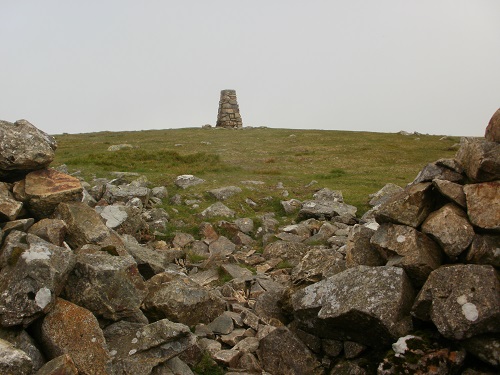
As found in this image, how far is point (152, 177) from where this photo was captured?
1147 inches

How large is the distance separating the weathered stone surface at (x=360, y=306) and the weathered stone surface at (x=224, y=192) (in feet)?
46.2

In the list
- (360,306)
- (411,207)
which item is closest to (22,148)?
(360,306)

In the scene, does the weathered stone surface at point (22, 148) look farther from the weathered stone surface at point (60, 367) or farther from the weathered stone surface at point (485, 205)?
the weathered stone surface at point (485, 205)

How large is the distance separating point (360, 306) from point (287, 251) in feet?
27.3

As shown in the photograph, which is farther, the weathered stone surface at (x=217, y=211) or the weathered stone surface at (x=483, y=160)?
the weathered stone surface at (x=217, y=211)

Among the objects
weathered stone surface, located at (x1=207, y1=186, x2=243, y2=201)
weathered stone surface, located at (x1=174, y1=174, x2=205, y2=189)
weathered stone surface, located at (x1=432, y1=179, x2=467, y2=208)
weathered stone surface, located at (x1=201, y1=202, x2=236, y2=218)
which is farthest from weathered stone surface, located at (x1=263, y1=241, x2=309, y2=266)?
weathered stone surface, located at (x1=174, y1=174, x2=205, y2=189)

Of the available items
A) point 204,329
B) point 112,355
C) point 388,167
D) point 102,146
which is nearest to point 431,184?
point 204,329

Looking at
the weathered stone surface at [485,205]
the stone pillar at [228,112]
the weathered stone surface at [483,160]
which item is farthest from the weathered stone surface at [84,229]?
the stone pillar at [228,112]

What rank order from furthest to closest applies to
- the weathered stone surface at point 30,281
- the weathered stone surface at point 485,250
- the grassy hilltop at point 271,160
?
the grassy hilltop at point 271,160 < the weathered stone surface at point 485,250 < the weathered stone surface at point 30,281

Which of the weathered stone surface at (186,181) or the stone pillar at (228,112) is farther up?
the stone pillar at (228,112)

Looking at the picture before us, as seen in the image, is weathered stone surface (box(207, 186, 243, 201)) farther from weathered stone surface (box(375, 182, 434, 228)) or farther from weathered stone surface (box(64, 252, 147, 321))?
weathered stone surface (box(64, 252, 147, 321))

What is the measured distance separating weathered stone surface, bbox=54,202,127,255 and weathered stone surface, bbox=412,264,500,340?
7.54m

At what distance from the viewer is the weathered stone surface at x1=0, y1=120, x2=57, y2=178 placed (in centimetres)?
1248

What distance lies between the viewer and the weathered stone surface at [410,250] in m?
10.0
